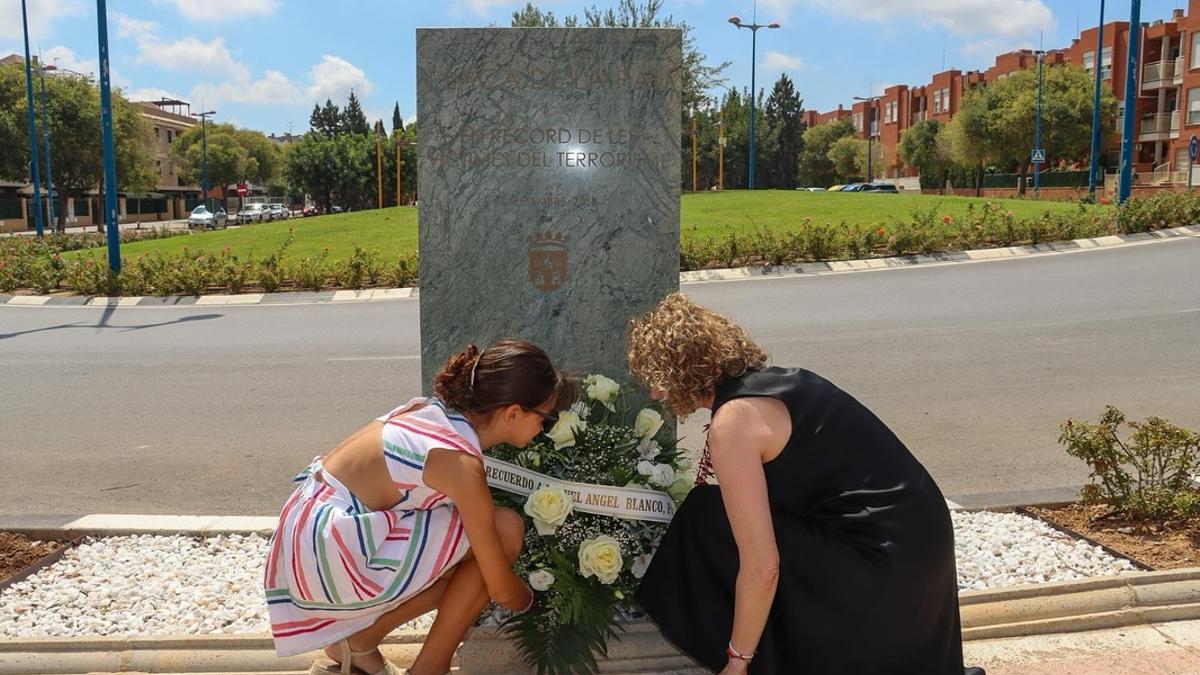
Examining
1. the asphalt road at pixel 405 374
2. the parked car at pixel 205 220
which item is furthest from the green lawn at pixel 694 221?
the parked car at pixel 205 220

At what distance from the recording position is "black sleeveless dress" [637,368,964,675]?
2.83 m

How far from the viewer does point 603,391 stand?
3781 mm

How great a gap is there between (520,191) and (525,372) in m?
1.62

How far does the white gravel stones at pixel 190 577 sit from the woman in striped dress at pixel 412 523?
69cm

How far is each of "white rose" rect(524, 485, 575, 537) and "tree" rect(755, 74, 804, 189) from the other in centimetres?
8038

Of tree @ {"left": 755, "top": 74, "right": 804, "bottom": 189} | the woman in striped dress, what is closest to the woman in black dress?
the woman in striped dress

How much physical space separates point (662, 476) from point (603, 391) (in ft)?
1.42

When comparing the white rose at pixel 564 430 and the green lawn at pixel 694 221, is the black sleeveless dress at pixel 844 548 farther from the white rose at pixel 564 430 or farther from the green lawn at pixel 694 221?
the green lawn at pixel 694 221

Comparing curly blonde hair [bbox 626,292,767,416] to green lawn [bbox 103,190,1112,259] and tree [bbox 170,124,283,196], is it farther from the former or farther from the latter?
tree [bbox 170,124,283,196]

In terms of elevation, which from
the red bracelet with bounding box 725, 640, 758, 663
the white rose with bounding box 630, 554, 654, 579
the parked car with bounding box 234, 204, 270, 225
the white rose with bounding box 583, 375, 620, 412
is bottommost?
the red bracelet with bounding box 725, 640, 758, 663

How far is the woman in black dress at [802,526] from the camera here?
2787mm

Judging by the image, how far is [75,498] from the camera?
5.79 meters

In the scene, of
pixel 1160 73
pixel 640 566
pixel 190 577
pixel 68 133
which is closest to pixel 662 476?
A: pixel 640 566

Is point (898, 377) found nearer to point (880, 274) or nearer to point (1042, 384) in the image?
point (1042, 384)
